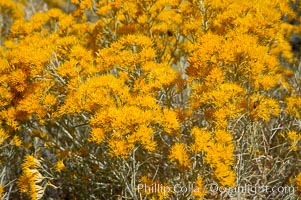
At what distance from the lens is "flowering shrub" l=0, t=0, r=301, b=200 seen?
9.39 ft

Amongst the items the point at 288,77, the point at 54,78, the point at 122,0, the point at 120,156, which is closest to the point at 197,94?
the point at 120,156

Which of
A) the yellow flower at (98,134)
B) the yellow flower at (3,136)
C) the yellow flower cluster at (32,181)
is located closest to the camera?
the yellow flower at (98,134)

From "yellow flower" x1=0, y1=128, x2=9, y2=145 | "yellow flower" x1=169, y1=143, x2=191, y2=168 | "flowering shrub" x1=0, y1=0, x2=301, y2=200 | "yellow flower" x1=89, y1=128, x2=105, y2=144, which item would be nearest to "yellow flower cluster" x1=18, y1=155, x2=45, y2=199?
"flowering shrub" x1=0, y1=0, x2=301, y2=200

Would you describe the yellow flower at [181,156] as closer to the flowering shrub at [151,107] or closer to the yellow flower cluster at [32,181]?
the flowering shrub at [151,107]

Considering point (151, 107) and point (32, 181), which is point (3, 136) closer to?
point (32, 181)

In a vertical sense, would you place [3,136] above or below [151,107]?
below

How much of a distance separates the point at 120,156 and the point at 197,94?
68 centimetres

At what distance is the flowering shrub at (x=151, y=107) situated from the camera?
286 centimetres

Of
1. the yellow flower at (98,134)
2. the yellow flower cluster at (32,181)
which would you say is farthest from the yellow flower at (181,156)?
the yellow flower cluster at (32,181)

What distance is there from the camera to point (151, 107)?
2.96m

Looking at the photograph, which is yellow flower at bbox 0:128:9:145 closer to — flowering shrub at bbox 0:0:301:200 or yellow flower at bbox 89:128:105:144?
flowering shrub at bbox 0:0:301:200

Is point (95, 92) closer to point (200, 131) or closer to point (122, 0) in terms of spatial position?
point (200, 131)

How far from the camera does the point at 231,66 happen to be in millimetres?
3203

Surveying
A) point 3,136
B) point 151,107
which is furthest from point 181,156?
point 3,136
